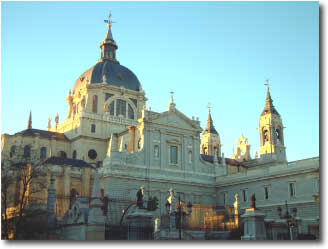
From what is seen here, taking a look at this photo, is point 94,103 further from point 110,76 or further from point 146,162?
point 146,162

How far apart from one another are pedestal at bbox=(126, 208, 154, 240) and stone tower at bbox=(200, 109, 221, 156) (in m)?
57.6

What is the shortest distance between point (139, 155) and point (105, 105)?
15025 mm

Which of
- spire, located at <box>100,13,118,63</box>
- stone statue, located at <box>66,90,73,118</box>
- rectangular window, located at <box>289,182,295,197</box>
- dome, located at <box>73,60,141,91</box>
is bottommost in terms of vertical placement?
rectangular window, located at <box>289,182,295,197</box>

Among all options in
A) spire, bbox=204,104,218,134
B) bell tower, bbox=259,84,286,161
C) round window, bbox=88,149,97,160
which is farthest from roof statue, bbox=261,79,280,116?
round window, bbox=88,149,97,160

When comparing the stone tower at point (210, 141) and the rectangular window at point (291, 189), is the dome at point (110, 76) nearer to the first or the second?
the stone tower at point (210, 141)

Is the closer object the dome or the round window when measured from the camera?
the round window

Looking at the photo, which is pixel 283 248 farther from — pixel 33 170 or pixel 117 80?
pixel 117 80

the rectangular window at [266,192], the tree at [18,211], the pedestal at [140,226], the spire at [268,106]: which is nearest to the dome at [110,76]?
the spire at [268,106]

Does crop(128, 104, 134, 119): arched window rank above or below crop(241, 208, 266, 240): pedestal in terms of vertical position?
above

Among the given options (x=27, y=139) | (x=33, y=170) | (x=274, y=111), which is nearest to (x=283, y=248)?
(x=33, y=170)

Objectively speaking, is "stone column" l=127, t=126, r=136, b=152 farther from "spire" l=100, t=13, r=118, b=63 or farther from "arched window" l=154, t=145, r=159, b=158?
"spire" l=100, t=13, r=118, b=63

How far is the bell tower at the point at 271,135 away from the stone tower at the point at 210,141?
441 inches

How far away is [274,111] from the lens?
2682 inches

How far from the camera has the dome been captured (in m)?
61.4
